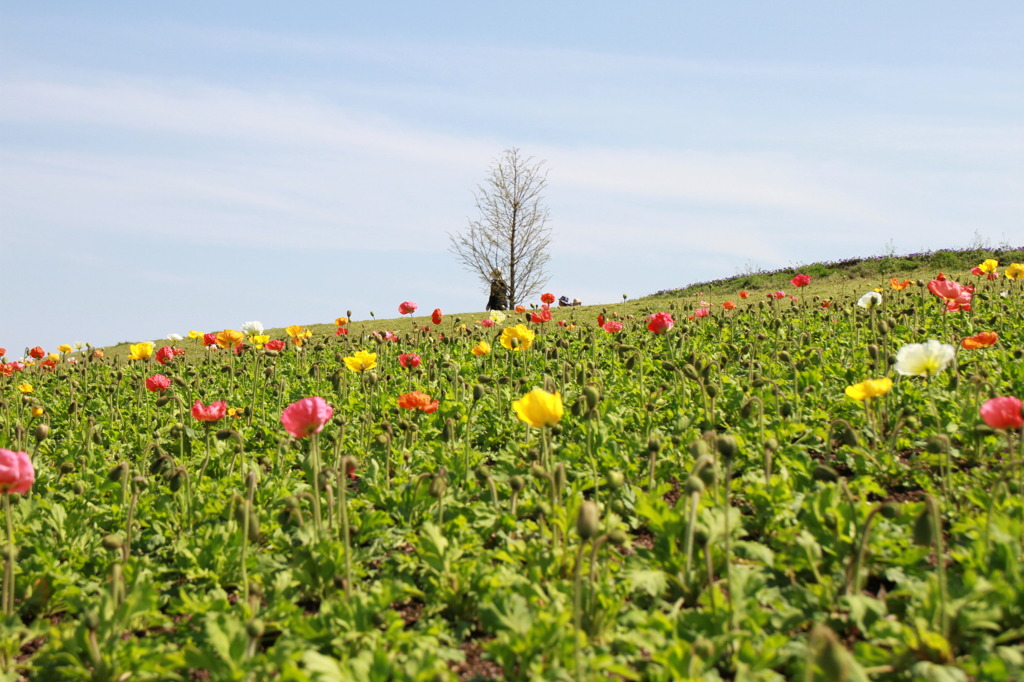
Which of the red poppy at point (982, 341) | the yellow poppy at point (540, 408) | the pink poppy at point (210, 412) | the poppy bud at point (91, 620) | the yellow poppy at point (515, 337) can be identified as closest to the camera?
the poppy bud at point (91, 620)

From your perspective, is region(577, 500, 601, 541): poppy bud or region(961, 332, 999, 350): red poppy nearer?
region(577, 500, 601, 541): poppy bud

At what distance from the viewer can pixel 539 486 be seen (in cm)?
388

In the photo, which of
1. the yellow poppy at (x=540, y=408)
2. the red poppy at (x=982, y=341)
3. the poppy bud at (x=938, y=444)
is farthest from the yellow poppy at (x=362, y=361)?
the red poppy at (x=982, y=341)

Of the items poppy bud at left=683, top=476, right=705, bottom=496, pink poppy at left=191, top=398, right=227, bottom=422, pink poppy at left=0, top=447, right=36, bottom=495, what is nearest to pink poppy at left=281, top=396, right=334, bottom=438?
pink poppy at left=0, top=447, right=36, bottom=495

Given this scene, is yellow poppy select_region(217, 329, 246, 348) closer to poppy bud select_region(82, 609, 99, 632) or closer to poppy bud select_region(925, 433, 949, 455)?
poppy bud select_region(82, 609, 99, 632)

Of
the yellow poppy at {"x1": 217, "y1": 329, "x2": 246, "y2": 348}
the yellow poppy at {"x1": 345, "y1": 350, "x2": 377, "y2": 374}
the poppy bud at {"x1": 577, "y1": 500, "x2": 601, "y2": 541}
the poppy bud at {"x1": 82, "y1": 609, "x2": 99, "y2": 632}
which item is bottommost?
the poppy bud at {"x1": 82, "y1": 609, "x2": 99, "y2": 632}

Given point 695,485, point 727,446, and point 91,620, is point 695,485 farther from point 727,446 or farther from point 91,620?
point 91,620

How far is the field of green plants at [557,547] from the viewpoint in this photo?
2420 millimetres

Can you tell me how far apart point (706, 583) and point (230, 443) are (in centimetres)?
354

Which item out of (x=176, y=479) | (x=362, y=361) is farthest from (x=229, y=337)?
(x=176, y=479)

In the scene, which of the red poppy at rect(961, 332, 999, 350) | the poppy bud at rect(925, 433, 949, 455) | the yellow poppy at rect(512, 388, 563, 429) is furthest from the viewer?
the red poppy at rect(961, 332, 999, 350)

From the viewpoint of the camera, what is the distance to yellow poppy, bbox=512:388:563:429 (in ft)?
9.68

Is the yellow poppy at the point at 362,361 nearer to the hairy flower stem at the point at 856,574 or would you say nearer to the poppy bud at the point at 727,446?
the poppy bud at the point at 727,446

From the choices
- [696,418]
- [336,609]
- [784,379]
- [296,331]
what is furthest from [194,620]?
[296,331]
